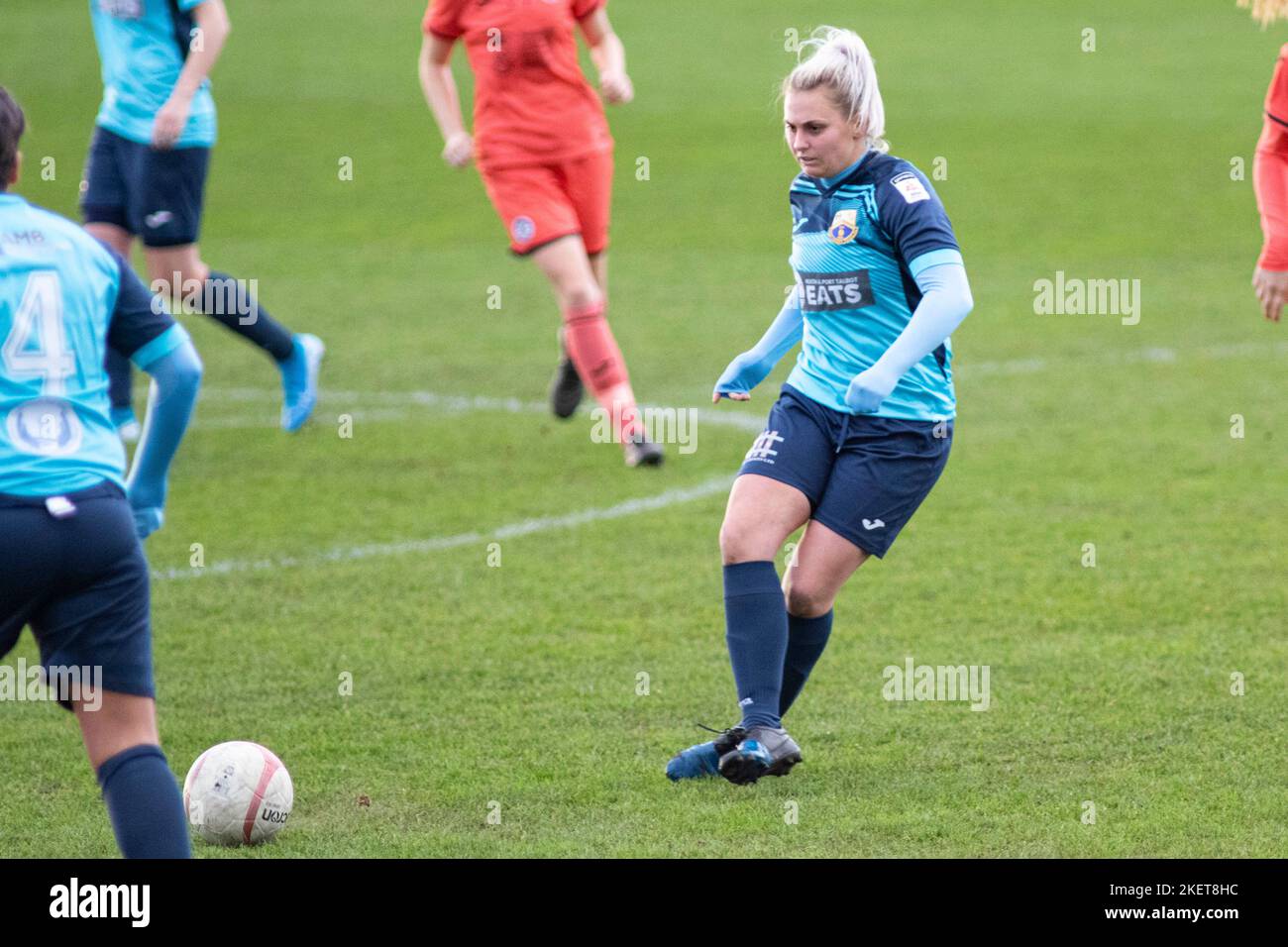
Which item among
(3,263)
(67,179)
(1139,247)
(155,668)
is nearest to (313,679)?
(155,668)

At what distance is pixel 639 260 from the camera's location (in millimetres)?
16969

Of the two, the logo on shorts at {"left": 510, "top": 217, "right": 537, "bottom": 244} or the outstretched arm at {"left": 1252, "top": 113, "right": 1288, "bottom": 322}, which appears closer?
the outstretched arm at {"left": 1252, "top": 113, "right": 1288, "bottom": 322}

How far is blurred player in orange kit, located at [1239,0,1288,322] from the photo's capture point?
5438 millimetres

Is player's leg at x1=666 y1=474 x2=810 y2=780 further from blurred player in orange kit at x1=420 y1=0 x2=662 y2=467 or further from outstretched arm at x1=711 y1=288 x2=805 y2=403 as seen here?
blurred player in orange kit at x1=420 y1=0 x2=662 y2=467

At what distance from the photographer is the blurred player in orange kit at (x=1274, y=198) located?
544 centimetres

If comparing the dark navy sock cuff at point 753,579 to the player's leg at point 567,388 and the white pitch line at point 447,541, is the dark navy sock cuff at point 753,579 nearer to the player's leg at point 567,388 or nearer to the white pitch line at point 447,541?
the white pitch line at point 447,541

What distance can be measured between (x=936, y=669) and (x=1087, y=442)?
3.88 metres

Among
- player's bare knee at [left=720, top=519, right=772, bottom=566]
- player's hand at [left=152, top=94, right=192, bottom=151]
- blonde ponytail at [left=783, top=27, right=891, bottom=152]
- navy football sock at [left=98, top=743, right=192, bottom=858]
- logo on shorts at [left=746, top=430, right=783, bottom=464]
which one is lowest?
navy football sock at [left=98, top=743, right=192, bottom=858]

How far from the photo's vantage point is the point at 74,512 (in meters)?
3.50

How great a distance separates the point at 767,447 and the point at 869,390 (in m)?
0.60

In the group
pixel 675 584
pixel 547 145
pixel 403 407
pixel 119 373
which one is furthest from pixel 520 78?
pixel 403 407

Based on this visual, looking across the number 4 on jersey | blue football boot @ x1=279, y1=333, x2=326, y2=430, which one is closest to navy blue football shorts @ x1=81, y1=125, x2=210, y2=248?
blue football boot @ x1=279, y1=333, x2=326, y2=430

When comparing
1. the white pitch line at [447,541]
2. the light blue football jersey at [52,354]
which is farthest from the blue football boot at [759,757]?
the white pitch line at [447,541]

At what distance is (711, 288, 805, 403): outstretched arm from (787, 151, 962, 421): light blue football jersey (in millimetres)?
107
